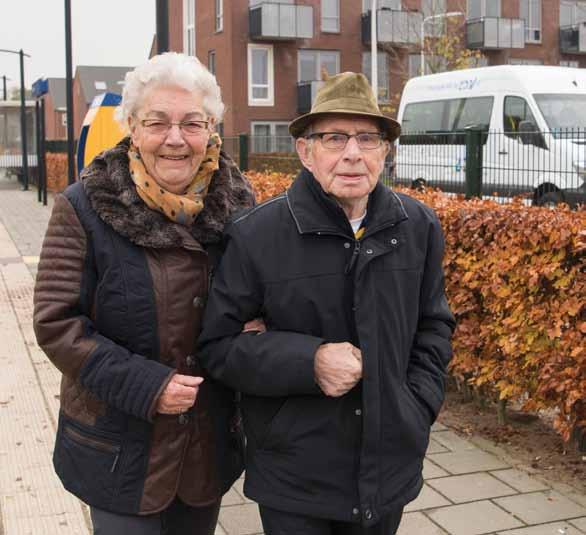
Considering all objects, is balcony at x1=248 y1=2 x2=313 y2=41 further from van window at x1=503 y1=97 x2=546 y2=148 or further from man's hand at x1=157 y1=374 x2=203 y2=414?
man's hand at x1=157 y1=374 x2=203 y2=414

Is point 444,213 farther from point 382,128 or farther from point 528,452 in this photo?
point 382,128

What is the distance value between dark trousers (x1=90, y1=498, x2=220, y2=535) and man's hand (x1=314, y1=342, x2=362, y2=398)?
2.00ft

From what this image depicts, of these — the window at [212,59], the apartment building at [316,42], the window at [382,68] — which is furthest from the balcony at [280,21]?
the window at [382,68]

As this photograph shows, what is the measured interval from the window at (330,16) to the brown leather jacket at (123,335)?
119ft

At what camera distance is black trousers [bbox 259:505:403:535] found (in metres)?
2.47

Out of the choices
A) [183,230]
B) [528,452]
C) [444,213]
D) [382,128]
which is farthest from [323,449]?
[444,213]

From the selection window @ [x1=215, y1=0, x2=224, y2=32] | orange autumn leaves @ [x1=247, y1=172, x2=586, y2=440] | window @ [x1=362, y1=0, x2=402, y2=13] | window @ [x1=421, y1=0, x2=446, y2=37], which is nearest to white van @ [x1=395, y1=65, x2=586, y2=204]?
orange autumn leaves @ [x1=247, y1=172, x2=586, y2=440]

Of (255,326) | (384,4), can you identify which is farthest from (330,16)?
(255,326)

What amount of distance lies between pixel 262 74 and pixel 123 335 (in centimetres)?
3474

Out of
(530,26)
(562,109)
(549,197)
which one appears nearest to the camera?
(549,197)

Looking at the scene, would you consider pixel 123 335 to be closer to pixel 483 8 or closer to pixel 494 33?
pixel 494 33

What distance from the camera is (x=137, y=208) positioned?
8.13 feet

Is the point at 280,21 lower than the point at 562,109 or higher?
higher

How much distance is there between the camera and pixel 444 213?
564 cm
